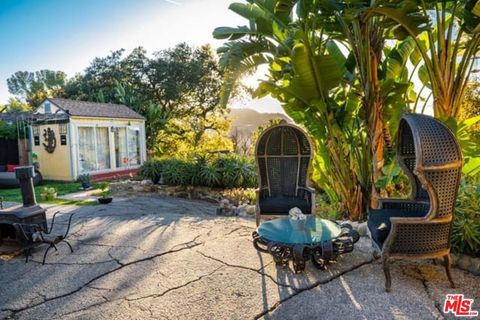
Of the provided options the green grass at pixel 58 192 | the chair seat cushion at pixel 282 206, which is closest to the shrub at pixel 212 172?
the green grass at pixel 58 192

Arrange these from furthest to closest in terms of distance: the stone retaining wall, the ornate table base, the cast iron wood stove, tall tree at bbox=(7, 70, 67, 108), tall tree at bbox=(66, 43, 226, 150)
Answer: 1. tall tree at bbox=(7, 70, 67, 108)
2. tall tree at bbox=(66, 43, 226, 150)
3. the stone retaining wall
4. the cast iron wood stove
5. the ornate table base

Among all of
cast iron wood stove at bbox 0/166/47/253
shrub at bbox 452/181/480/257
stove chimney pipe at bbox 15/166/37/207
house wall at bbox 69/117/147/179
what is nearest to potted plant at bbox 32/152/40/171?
house wall at bbox 69/117/147/179

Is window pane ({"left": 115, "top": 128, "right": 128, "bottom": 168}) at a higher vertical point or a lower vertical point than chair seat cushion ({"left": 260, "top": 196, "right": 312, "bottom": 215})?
higher

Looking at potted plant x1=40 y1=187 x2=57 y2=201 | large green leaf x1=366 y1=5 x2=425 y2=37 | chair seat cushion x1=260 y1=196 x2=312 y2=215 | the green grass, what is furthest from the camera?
potted plant x1=40 y1=187 x2=57 y2=201

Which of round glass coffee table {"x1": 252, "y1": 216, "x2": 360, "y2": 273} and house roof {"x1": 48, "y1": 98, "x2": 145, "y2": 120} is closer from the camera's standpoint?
round glass coffee table {"x1": 252, "y1": 216, "x2": 360, "y2": 273}

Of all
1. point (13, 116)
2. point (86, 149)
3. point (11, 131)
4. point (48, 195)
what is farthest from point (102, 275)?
point (11, 131)

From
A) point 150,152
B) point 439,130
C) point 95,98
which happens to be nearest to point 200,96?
point 150,152

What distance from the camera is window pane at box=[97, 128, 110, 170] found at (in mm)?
11922

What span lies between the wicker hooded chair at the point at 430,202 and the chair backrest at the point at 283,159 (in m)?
2.07

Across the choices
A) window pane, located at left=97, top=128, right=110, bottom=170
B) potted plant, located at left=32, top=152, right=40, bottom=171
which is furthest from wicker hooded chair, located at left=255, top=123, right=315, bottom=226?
potted plant, located at left=32, top=152, right=40, bottom=171

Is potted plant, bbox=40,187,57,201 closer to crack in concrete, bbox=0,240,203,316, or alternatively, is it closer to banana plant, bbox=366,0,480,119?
crack in concrete, bbox=0,240,203,316

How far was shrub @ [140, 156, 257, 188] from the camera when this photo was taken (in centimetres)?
821

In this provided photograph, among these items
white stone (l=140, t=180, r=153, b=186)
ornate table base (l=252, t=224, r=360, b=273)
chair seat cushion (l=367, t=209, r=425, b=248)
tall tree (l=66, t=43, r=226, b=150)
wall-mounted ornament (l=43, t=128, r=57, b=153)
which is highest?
tall tree (l=66, t=43, r=226, b=150)

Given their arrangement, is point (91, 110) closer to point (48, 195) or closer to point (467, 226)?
point (48, 195)
